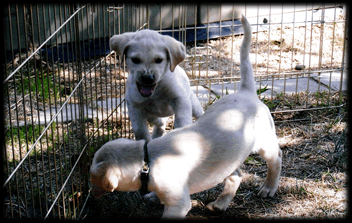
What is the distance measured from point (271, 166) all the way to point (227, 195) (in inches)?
15.8

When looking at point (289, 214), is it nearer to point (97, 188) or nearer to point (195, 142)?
point (195, 142)

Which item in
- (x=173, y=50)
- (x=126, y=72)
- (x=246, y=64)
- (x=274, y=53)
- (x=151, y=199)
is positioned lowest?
(x=151, y=199)

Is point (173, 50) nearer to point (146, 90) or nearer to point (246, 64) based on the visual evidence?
point (146, 90)

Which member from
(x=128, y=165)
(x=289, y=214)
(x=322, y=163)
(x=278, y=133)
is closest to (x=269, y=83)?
(x=278, y=133)

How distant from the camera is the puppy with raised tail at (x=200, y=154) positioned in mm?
2186

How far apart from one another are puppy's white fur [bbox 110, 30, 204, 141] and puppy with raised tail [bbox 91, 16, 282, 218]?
307 millimetres

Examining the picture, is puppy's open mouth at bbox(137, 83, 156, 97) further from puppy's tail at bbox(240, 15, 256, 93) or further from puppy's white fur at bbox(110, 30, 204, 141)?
puppy's tail at bbox(240, 15, 256, 93)

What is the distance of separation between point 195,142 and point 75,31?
120 cm

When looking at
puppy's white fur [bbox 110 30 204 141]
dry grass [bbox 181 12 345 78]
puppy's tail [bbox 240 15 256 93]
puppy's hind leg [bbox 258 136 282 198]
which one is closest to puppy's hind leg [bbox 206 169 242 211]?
puppy's hind leg [bbox 258 136 282 198]

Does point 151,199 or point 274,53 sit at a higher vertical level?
point 274,53

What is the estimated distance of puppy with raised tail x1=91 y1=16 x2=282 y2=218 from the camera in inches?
86.0

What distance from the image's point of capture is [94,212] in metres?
2.83

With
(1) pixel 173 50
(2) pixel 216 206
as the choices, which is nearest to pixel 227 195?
(2) pixel 216 206

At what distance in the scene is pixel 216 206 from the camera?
112 inches
